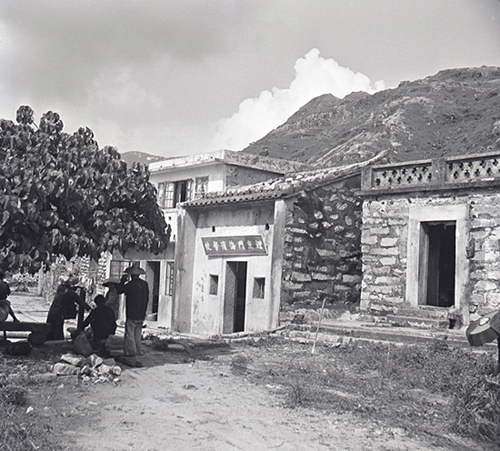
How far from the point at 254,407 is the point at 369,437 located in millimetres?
1575

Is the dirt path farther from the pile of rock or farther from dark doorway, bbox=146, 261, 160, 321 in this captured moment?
dark doorway, bbox=146, 261, 160, 321

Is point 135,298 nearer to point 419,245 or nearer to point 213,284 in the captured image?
point 419,245

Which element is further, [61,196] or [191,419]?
[61,196]

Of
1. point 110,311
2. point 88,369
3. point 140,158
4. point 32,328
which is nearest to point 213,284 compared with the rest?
point 110,311

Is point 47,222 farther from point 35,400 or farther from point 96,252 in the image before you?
point 35,400

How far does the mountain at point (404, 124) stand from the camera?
4178cm

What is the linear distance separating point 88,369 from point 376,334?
18.2ft

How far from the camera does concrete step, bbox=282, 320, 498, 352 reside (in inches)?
393

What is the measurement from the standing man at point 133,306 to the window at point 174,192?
1074 cm

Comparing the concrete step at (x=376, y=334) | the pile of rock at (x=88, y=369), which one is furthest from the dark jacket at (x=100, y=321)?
the concrete step at (x=376, y=334)

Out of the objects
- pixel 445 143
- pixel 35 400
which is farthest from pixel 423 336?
pixel 445 143

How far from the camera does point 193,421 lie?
5.94 m

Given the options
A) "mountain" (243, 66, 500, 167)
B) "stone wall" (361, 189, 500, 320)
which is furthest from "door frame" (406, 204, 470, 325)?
"mountain" (243, 66, 500, 167)

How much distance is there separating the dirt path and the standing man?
5.27 feet
